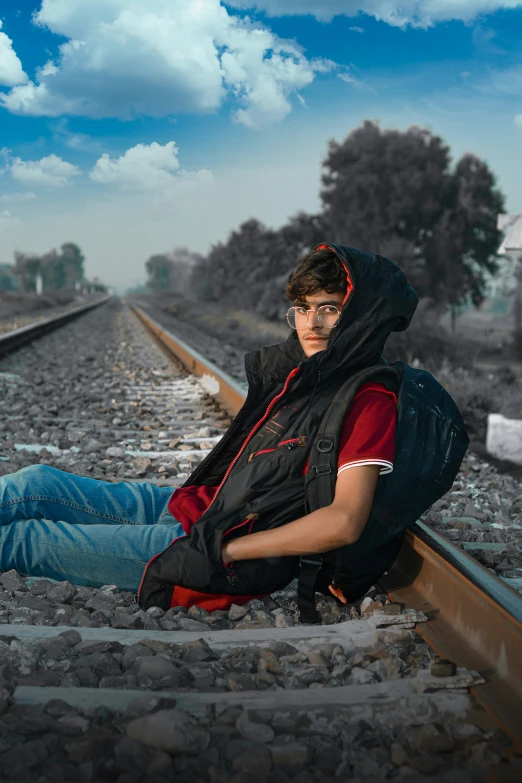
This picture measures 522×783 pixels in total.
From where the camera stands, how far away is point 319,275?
7.79ft

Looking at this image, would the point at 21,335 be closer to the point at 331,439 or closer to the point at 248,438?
the point at 248,438

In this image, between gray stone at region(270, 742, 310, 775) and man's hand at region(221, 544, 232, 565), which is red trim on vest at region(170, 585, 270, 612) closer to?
man's hand at region(221, 544, 232, 565)

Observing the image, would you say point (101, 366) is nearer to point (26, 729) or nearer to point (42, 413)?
point (42, 413)

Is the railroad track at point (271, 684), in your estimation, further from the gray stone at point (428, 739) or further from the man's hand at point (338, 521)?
the man's hand at point (338, 521)

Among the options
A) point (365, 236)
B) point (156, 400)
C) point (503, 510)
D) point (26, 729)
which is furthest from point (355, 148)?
point (26, 729)

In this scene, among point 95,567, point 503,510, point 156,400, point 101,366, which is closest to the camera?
point 95,567

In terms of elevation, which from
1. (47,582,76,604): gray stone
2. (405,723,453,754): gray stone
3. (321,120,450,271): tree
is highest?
(321,120,450,271): tree

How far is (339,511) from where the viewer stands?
2160mm

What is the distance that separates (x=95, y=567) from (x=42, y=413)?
12.5 ft

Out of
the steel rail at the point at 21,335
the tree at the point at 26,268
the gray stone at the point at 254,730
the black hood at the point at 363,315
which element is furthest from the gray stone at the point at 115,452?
the tree at the point at 26,268

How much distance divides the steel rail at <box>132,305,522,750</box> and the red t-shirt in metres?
0.40

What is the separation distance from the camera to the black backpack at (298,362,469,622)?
2242mm

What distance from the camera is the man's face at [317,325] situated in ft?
7.89

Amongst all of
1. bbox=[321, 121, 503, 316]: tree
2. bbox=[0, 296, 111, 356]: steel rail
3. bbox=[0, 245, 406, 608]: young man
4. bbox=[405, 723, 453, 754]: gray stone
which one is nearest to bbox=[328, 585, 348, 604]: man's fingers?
bbox=[0, 245, 406, 608]: young man
